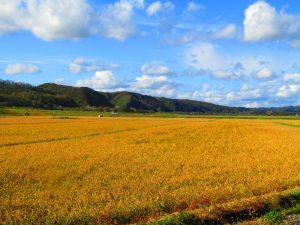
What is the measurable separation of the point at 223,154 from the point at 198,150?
2.55 m

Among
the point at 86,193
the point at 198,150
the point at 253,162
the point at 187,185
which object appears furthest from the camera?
the point at 198,150

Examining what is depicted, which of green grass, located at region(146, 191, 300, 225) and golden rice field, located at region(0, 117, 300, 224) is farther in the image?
golden rice field, located at region(0, 117, 300, 224)

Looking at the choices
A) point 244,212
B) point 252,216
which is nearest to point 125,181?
point 244,212

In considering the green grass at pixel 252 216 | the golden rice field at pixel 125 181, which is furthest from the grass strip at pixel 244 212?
the golden rice field at pixel 125 181

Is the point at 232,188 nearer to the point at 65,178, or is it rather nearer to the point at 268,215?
the point at 268,215

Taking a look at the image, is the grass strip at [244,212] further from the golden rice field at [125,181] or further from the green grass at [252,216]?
the golden rice field at [125,181]

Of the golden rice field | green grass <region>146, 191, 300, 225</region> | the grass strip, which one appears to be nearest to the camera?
green grass <region>146, 191, 300, 225</region>

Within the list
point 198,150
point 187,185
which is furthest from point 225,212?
→ point 198,150

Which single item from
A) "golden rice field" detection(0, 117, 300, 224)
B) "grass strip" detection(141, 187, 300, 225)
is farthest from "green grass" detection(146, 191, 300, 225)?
"golden rice field" detection(0, 117, 300, 224)

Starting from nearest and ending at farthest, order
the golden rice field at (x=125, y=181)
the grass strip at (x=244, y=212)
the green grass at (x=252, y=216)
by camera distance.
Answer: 1. the green grass at (x=252, y=216)
2. the grass strip at (x=244, y=212)
3. the golden rice field at (x=125, y=181)

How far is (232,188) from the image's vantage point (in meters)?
16.0

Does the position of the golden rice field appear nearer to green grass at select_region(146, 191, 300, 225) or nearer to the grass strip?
the grass strip

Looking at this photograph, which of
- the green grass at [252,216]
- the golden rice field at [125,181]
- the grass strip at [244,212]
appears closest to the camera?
the green grass at [252,216]

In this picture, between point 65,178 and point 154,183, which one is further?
point 65,178
